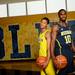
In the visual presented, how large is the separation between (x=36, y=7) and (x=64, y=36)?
149 centimetres

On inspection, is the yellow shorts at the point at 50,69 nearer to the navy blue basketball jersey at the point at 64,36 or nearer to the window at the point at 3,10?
the navy blue basketball jersey at the point at 64,36

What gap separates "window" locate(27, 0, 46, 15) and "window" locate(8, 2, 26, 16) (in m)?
0.13

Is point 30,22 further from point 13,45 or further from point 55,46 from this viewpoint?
point 55,46

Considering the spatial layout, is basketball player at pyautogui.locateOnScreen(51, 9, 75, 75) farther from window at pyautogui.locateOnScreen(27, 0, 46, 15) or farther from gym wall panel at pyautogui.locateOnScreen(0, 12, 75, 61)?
window at pyautogui.locateOnScreen(27, 0, 46, 15)

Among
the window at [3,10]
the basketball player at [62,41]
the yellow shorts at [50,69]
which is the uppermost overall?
the window at [3,10]

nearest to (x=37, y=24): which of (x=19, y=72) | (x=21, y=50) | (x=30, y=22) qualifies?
(x=30, y=22)

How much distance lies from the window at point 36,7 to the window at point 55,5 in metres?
0.12

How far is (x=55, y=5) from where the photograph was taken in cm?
570

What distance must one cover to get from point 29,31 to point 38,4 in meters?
0.62

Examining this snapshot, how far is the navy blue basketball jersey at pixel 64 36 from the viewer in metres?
4.49

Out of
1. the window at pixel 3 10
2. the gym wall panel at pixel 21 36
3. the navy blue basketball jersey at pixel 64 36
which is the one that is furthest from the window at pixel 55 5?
the navy blue basketball jersey at pixel 64 36

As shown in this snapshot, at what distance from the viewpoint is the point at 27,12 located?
5824 millimetres

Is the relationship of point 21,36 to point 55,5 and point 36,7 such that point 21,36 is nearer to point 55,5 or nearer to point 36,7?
point 36,7

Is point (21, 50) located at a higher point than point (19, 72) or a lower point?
higher
